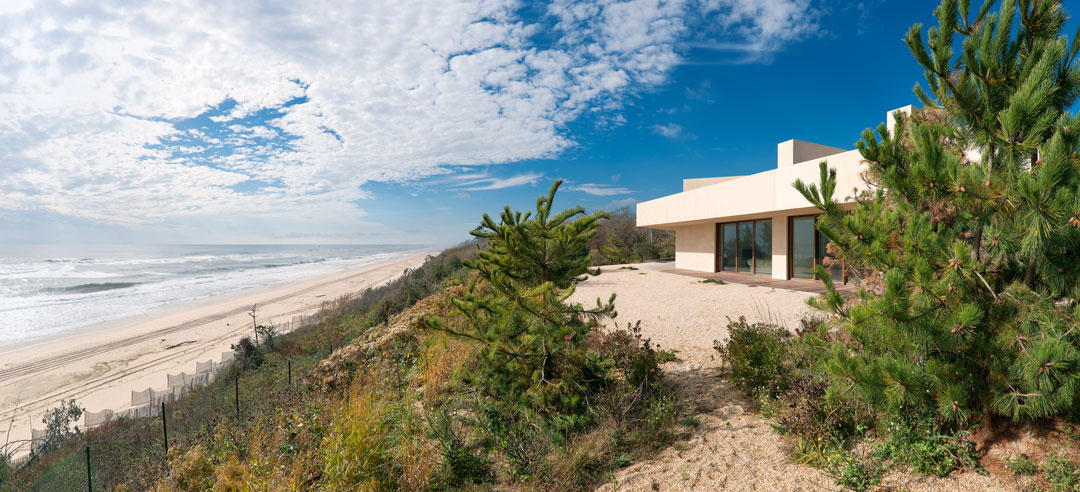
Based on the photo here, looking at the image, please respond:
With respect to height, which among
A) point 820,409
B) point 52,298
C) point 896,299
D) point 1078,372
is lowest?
point 52,298

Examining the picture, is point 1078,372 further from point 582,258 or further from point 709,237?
point 709,237

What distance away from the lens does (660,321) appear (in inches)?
359

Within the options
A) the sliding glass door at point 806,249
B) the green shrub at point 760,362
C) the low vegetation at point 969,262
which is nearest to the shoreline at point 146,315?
the green shrub at point 760,362

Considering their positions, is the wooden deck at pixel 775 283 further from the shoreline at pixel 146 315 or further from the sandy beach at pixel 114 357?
the shoreline at pixel 146 315

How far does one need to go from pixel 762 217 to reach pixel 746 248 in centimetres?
188

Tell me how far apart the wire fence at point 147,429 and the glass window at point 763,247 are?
1586cm

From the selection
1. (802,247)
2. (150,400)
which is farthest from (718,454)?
(802,247)

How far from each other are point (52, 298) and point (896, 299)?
118 feet

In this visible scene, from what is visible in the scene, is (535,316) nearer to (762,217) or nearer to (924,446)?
(924,446)

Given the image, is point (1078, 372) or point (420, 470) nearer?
point (1078, 372)

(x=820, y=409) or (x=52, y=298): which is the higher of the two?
(x=820, y=409)

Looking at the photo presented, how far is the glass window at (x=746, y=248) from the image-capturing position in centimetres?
1761

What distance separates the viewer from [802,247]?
15.1 m

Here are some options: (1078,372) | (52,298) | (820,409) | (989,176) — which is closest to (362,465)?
(820,409)
